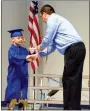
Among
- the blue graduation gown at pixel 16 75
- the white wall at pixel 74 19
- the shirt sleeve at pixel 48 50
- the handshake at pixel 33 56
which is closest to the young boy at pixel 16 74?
the blue graduation gown at pixel 16 75

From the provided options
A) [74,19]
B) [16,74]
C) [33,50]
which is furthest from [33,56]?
[74,19]

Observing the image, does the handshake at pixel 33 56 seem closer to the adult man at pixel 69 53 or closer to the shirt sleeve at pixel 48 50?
the shirt sleeve at pixel 48 50

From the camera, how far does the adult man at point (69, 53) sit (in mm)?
2623

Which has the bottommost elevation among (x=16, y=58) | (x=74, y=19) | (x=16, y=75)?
(x=16, y=75)

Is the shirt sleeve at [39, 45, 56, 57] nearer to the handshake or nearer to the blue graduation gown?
the handshake

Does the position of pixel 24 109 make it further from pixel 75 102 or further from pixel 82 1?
pixel 82 1

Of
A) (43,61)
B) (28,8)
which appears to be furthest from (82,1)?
(43,61)

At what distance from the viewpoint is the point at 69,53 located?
267 centimetres

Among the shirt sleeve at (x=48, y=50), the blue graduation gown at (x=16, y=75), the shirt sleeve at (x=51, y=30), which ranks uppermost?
the shirt sleeve at (x=51, y=30)

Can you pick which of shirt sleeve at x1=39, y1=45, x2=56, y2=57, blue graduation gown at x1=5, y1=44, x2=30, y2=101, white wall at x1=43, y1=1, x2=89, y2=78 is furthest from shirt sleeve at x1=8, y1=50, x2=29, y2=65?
white wall at x1=43, y1=1, x2=89, y2=78

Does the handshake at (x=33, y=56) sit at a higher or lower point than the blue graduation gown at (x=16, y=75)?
higher

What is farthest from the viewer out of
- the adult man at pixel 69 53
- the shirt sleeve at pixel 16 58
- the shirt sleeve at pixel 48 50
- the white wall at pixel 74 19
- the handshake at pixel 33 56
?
the white wall at pixel 74 19

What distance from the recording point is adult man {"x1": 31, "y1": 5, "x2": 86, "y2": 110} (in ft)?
8.61

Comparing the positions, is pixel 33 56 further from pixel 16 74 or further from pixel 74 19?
pixel 74 19
